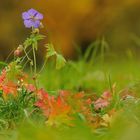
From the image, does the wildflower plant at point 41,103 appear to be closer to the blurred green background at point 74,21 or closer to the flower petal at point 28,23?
the flower petal at point 28,23

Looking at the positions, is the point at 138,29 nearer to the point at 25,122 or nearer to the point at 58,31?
the point at 58,31

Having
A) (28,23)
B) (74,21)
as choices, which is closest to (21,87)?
(28,23)

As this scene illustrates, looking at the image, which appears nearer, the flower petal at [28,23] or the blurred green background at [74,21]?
the flower petal at [28,23]

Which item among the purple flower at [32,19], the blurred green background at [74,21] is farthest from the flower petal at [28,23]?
the blurred green background at [74,21]

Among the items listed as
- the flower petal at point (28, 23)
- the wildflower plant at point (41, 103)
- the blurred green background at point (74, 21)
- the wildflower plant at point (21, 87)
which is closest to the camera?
the wildflower plant at point (41, 103)

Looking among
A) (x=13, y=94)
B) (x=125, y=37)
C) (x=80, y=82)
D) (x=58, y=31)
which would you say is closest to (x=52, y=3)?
(x=58, y=31)

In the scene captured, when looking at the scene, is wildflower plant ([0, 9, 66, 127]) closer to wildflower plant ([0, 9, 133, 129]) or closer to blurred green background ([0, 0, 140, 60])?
wildflower plant ([0, 9, 133, 129])

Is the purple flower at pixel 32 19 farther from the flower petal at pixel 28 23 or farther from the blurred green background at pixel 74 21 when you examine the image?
the blurred green background at pixel 74 21

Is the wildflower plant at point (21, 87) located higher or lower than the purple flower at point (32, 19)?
lower

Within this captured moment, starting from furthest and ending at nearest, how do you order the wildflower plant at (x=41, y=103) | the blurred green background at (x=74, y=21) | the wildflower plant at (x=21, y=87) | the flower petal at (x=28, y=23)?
the blurred green background at (x=74, y=21)
the flower petal at (x=28, y=23)
the wildflower plant at (x=21, y=87)
the wildflower plant at (x=41, y=103)
